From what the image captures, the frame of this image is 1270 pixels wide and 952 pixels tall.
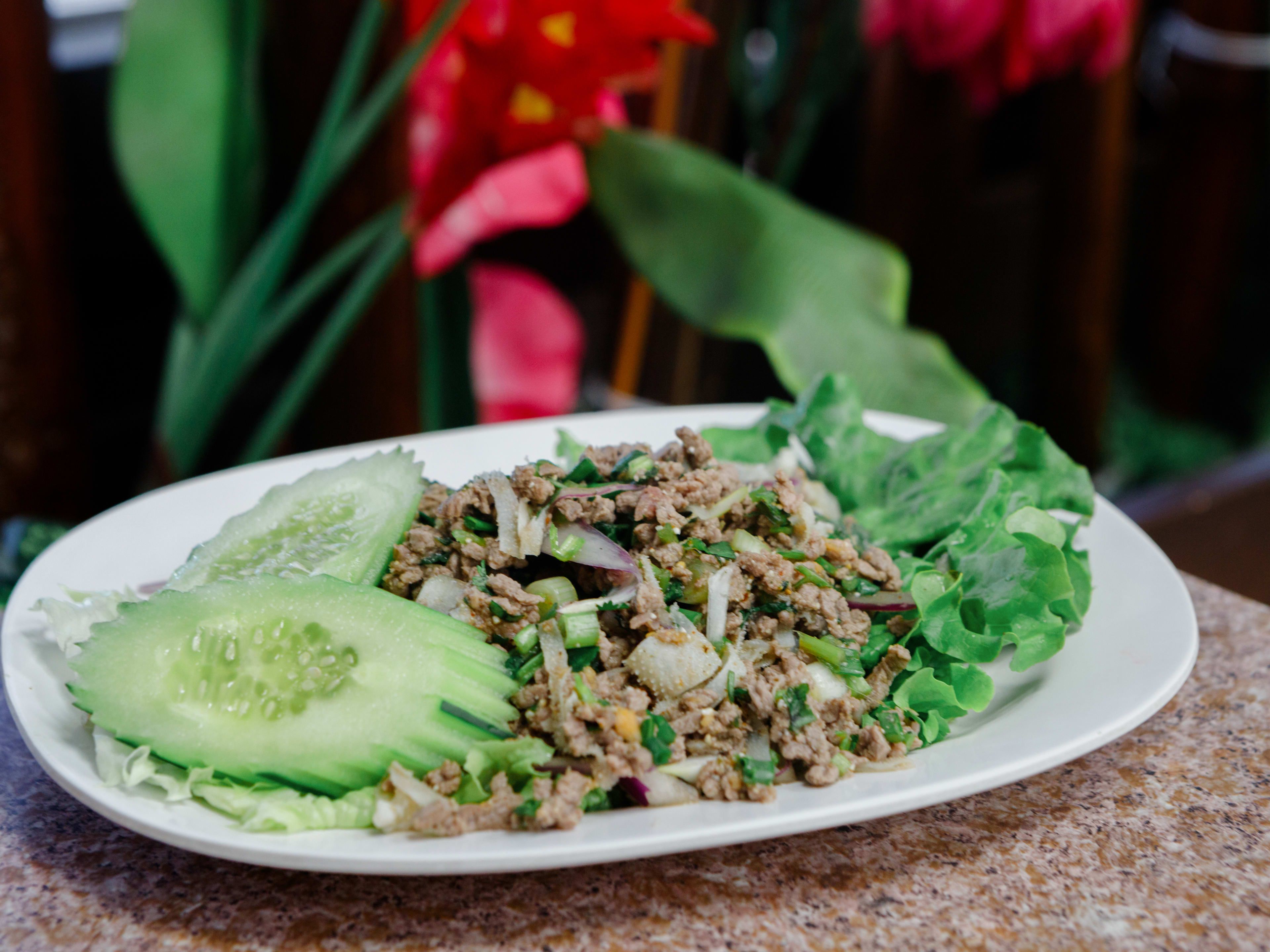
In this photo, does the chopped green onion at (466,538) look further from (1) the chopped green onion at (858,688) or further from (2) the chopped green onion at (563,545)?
(1) the chopped green onion at (858,688)

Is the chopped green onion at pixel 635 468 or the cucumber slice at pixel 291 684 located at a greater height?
the chopped green onion at pixel 635 468

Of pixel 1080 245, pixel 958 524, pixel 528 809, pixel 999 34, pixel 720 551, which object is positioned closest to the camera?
pixel 528 809

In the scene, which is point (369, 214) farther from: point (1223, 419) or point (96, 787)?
point (1223, 419)

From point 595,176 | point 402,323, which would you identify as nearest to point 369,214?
point 402,323

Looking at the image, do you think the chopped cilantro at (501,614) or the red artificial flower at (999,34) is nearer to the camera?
the chopped cilantro at (501,614)

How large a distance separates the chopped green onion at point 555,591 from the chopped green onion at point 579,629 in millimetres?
37

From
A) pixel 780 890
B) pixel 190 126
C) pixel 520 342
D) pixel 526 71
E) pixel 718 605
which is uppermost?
pixel 526 71

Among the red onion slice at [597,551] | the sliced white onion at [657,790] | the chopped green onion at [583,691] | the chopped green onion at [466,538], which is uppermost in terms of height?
the red onion slice at [597,551]

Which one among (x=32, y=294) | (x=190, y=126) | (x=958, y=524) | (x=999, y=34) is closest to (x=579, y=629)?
(x=958, y=524)

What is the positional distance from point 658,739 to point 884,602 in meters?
0.28

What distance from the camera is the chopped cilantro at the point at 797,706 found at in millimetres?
780

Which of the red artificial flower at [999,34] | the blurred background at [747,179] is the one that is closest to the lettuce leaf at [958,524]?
the blurred background at [747,179]

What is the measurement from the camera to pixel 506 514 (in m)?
0.89

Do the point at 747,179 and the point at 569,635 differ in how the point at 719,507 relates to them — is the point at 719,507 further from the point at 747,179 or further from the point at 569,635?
the point at 747,179
